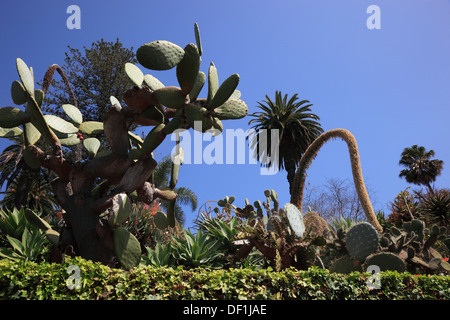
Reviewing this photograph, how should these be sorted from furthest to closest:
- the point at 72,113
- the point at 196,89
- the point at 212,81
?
the point at 72,113 < the point at 196,89 < the point at 212,81

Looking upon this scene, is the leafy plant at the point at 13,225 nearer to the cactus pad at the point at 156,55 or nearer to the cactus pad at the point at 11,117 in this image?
the cactus pad at the point at 11,117

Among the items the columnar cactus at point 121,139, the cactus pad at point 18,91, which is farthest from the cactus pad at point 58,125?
the cactus pad at point 18,91

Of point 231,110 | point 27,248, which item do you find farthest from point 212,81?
point 27,248

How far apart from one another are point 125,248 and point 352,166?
473 cm

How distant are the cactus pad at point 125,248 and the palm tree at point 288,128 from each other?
20.3m

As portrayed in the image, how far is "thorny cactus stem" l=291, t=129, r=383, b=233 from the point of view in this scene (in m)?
7.15

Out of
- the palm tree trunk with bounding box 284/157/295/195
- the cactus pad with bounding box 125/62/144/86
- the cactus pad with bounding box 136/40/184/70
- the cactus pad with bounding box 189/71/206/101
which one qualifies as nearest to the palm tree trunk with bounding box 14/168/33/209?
the palm tree trunk with bounding box 284/157/295/195

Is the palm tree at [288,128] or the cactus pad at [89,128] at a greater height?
the palm tree at [288,128]

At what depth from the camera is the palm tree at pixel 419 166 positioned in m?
36.9

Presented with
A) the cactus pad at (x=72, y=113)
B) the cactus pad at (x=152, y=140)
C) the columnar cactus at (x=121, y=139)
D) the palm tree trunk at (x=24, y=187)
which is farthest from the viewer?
the palm tree trunk at (x=24, y=187)

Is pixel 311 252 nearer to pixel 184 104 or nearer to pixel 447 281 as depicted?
pixel 447 281

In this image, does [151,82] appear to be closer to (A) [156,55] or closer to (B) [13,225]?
(A) [156,55]

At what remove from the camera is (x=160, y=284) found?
4.11 meters

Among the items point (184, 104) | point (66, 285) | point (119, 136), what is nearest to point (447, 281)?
point (184, 104)
